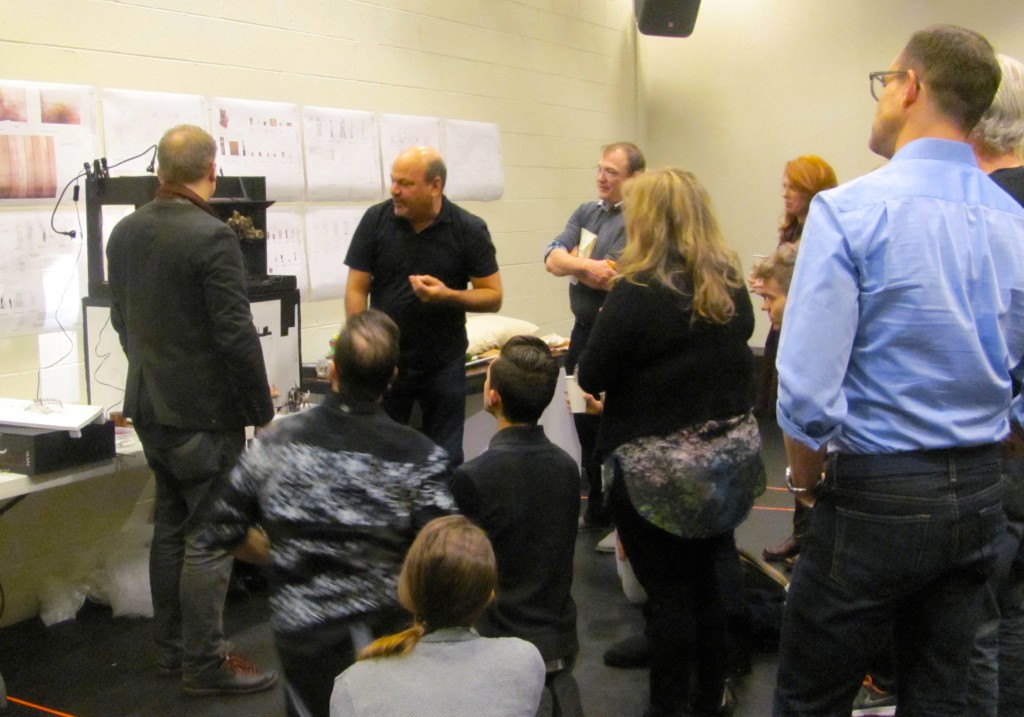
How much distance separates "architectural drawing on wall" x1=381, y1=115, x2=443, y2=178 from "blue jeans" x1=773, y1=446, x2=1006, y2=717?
10.7 feet

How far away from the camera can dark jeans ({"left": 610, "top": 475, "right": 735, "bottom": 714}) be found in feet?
7.51

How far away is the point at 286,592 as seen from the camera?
5.15 feet

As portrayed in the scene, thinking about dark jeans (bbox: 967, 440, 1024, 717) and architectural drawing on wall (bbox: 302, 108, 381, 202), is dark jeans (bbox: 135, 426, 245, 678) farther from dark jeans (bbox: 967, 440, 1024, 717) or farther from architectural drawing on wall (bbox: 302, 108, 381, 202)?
dark jeans (bbox: 967, 440, 1024, 717)

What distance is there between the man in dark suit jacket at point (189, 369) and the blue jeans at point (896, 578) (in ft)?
5.39

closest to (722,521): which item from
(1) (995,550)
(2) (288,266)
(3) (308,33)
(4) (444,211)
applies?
(1) (995,550)

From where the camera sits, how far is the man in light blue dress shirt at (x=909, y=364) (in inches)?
54.6

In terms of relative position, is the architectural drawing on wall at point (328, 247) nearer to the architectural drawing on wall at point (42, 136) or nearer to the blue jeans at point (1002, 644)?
the architectural drawing on wall at point (42, 136)

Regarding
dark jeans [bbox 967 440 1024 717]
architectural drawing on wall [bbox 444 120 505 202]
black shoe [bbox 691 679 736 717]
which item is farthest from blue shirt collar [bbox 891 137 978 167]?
architectural drawing on wall [bbox 444 120 505 202]

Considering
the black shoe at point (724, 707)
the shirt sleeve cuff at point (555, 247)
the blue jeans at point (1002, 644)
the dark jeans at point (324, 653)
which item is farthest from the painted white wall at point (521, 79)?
the blue jeans at point (1002, 644)

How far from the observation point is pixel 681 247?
2168 mm

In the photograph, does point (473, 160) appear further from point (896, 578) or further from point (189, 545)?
point (896, 578)

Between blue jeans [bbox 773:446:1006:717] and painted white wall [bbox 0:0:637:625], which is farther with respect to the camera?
painted white wall [bbox 0:0:637:625]

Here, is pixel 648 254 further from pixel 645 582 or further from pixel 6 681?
pixel 6 681

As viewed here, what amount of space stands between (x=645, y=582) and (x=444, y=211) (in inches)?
60.3
